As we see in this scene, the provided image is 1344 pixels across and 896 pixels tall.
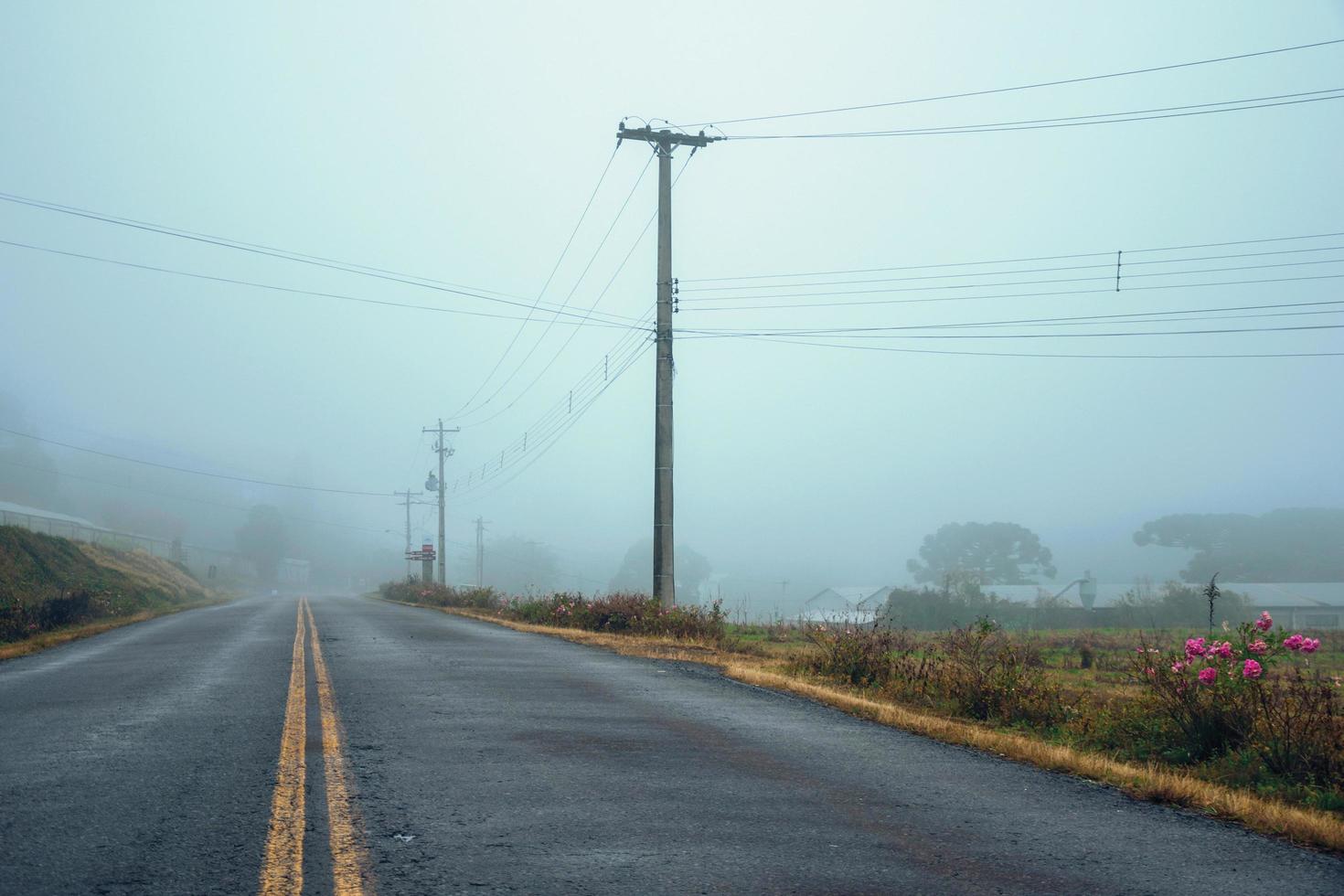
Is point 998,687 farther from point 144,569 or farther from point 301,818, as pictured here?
point 144,569

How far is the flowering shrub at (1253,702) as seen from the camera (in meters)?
7.76

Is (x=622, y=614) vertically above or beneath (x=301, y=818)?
beneath

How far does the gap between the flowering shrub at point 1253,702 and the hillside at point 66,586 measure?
72.4 ft

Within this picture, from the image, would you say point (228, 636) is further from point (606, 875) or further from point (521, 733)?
point (606, 875)

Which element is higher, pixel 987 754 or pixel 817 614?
pixel 987 754

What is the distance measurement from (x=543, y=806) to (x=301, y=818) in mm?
1370

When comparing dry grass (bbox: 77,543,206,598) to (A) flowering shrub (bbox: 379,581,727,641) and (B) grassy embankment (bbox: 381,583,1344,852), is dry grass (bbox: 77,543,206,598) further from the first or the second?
(B) grassy embankment (bbox: 381,583,1344,852)

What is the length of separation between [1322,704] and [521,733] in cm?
647

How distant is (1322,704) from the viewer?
319 inches

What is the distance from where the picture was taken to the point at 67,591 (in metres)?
36.1

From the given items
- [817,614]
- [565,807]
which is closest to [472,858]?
[565,807]

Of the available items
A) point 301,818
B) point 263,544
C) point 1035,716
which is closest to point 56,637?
point 301,818

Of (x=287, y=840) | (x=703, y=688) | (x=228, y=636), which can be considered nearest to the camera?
(x=287, y=840)

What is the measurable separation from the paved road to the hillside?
54.4ft
